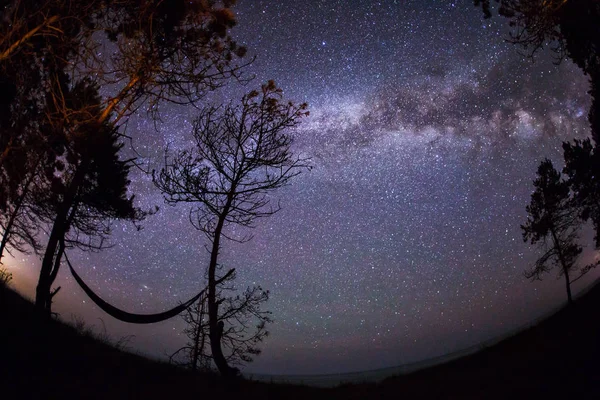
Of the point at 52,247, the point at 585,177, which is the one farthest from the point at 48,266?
the point at 585,177

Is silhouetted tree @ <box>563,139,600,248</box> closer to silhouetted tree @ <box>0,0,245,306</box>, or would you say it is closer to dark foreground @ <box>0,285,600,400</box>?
dark foreground @ <box>0,285,600,400</box>

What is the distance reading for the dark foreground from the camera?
482cm

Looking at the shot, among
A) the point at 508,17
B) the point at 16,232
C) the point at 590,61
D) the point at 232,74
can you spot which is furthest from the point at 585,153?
the point at 16,232

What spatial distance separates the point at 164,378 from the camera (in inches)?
252

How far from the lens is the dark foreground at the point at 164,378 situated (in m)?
4.82

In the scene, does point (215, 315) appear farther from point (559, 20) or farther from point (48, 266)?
point (559, 20)

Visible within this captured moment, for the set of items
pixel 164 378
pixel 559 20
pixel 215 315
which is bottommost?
pixel 164 378

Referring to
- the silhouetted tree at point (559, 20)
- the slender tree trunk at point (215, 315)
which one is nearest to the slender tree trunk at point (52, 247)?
the slender tree trunk at point (215, 315)

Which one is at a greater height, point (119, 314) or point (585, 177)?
point (585, 177)

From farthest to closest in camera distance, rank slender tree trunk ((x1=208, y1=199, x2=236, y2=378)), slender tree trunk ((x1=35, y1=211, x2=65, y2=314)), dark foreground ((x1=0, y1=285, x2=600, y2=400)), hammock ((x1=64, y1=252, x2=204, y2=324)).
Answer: slender tree trunk ((x1=208, y1=199, x2=236, y2=378)) → slender tree trunk ((x1=35, y1=211, x2=65, y2=314)) → hammock ((x1=64, y1=252, x2=204, y2=324)) → dark foreground ((x1=0, y1=285, x2=600, y2=400))

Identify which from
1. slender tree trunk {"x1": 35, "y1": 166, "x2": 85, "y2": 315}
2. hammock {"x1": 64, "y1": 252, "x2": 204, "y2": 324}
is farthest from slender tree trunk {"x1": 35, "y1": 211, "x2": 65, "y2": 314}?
hammock {"x1": 64, "y1": 252, "x2": 204, "y2": 324}

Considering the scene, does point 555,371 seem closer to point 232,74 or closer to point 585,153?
point 232,74

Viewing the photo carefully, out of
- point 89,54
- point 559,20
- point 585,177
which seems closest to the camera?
point 89,54

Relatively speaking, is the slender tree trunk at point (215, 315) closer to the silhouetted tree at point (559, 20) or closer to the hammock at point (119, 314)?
the hammock at point (119, 314)
